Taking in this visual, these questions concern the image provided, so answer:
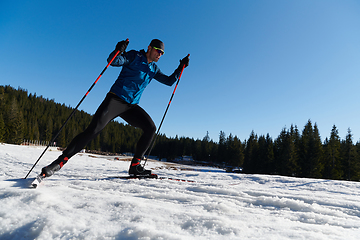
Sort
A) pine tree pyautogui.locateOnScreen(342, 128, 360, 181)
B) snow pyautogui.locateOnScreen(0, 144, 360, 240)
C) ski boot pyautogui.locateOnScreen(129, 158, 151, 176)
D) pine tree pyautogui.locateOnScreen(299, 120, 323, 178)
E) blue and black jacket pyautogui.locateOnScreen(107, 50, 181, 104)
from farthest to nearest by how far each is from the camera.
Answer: pine tree pyautogui.locateOnScreen(342, 128, 360, 181)
pine tree pyautogui.locateOnScreen(299, 120, 323, 178)
ski boot pyautogui.locateOnScreen(129, 158, 151, 176)
blue and black jacket pyautogui.locateOnScreen(107, 50, 181, 104)
snow pyautogui.locateOnScreen(0, 144, 360, 240)

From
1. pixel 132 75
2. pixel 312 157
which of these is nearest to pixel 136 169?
pixel 132 75

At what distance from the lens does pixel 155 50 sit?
3.22 metres

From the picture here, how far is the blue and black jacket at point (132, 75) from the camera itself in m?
2.89

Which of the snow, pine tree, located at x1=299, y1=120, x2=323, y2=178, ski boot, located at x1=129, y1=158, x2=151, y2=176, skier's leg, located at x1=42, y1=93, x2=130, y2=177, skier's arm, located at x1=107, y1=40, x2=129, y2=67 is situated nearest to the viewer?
the snow

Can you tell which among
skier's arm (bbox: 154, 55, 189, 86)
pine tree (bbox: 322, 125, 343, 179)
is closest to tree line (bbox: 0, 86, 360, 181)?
pine tree (bbox: 322, 125, 343, 179)

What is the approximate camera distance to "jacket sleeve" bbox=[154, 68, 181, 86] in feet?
12.1

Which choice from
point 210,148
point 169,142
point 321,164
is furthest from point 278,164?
point 169,142

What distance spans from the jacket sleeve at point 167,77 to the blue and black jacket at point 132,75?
370 mm

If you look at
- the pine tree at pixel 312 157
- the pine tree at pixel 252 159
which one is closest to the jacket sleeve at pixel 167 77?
the pine tree at pixel 312 157

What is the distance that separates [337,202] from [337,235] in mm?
1139

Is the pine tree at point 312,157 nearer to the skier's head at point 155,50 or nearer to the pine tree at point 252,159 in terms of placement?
the pine tree at point 252,159

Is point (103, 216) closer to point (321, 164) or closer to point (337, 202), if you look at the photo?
point (337, 202)

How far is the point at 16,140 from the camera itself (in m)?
56.0

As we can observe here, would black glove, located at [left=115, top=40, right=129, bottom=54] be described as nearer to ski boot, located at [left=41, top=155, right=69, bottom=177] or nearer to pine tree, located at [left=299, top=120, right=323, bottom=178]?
ski boot, located at [left=41, top=155, right=69, bottom=177]
